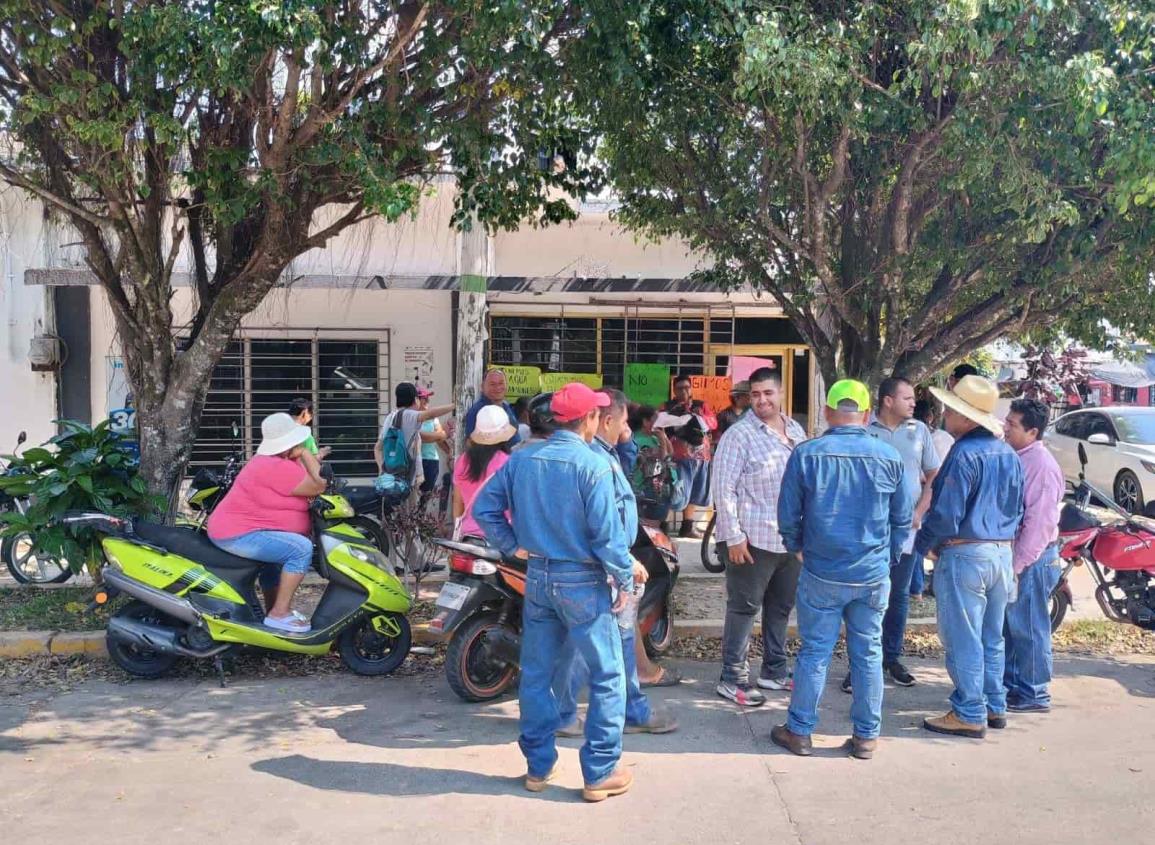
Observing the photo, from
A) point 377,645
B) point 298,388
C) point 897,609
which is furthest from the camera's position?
point 298,388

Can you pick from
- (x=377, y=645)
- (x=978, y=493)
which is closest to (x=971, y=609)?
(x=978, y=493)

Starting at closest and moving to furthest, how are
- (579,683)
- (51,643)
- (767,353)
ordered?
1. (579,683)
2. (51,643)
3. (767,353)

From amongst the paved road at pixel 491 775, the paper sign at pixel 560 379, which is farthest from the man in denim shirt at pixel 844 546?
the paper sign at pixel 560 379

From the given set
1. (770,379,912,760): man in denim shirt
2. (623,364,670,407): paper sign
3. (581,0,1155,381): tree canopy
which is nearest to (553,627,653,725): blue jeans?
(770,379,912,760): man in denim shirt

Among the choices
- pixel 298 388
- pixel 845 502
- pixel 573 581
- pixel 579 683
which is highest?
pixel 298 388

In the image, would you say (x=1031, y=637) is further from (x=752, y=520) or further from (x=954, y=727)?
(x=752, y=520)

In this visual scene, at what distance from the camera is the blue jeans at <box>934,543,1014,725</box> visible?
207 inches

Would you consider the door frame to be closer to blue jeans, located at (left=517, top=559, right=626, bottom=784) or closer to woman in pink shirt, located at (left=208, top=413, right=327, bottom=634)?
woman in pink shirt, located at (left=208, top=413, right=327, bottom=634)

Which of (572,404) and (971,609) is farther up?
(572,404)

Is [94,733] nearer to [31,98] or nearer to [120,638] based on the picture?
[120,638]

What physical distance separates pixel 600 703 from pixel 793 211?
5498mm

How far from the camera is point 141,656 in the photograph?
6.25 m

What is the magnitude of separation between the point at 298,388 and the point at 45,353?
309cm

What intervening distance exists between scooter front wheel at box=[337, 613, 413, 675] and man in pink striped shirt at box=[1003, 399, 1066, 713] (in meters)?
3.71
